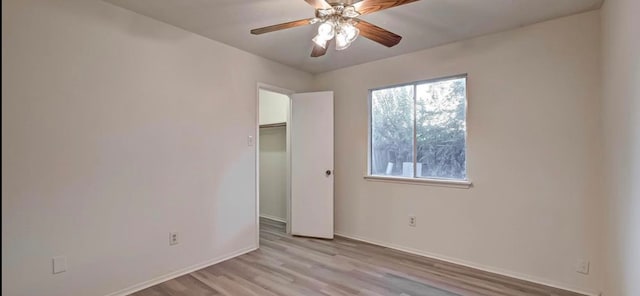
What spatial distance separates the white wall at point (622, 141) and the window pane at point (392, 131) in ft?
5.37

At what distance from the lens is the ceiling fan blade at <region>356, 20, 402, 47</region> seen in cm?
204

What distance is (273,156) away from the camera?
4.85 meters

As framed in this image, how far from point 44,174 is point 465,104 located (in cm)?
351

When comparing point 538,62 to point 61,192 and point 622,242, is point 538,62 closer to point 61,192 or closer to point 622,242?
point 622,242

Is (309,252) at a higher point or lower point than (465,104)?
lower

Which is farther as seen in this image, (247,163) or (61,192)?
(247,163)

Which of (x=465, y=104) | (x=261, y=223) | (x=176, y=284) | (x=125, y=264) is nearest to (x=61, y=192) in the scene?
(x=125, y=264)

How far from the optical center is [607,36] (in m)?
2.14

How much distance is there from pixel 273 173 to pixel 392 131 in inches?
84.8

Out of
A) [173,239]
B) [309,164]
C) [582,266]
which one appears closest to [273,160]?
[309,164]

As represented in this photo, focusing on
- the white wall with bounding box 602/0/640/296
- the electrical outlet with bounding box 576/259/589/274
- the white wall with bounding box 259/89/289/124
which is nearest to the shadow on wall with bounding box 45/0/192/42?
the white wall with bounding box 259/89/289/124

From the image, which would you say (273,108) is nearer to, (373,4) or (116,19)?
(116,19)

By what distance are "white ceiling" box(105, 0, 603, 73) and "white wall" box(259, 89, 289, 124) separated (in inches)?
56.5

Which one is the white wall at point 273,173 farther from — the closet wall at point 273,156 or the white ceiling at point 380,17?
the white ceiling at point 380,17
